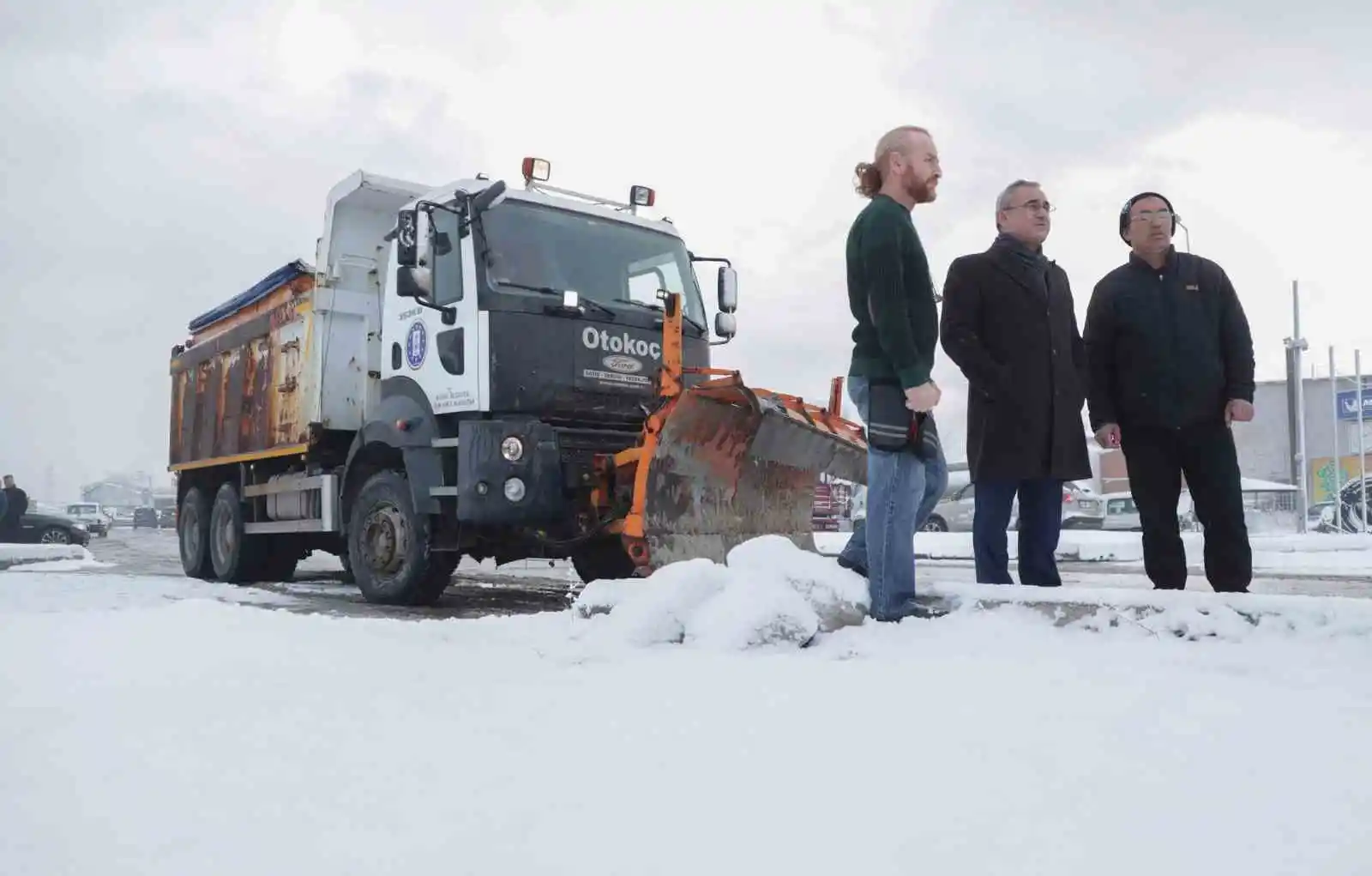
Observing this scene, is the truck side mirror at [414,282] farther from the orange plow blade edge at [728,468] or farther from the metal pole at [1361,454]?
the metal pole at [1361,454]

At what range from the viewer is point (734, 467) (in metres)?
6.70

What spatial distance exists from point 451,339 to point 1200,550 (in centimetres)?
1011

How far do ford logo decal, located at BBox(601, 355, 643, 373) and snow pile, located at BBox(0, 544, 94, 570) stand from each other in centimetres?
1016

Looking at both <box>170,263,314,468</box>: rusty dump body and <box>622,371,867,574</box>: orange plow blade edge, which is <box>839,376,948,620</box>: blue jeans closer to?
<box>622,371,867,574</box>: orange plow blade edge

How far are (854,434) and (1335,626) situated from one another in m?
4.13

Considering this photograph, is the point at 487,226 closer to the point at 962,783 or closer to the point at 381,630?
the point at 381,630

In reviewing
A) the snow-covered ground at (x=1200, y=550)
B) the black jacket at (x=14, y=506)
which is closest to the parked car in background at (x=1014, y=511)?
the snow-covered ground at (x=1200, y=550)

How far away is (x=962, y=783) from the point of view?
6.43 feet

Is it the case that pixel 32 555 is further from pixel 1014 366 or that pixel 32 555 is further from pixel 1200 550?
pixel 1200 550

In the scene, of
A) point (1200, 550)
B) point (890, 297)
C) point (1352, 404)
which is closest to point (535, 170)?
point (890, 297)

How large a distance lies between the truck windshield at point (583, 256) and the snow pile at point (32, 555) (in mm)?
9963

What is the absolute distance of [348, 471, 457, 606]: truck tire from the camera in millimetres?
7102

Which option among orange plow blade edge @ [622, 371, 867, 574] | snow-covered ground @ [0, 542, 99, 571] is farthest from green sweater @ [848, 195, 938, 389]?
snow-covered ground @ [0, 542, 99, 571]

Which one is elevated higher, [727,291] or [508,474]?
[727,291]
